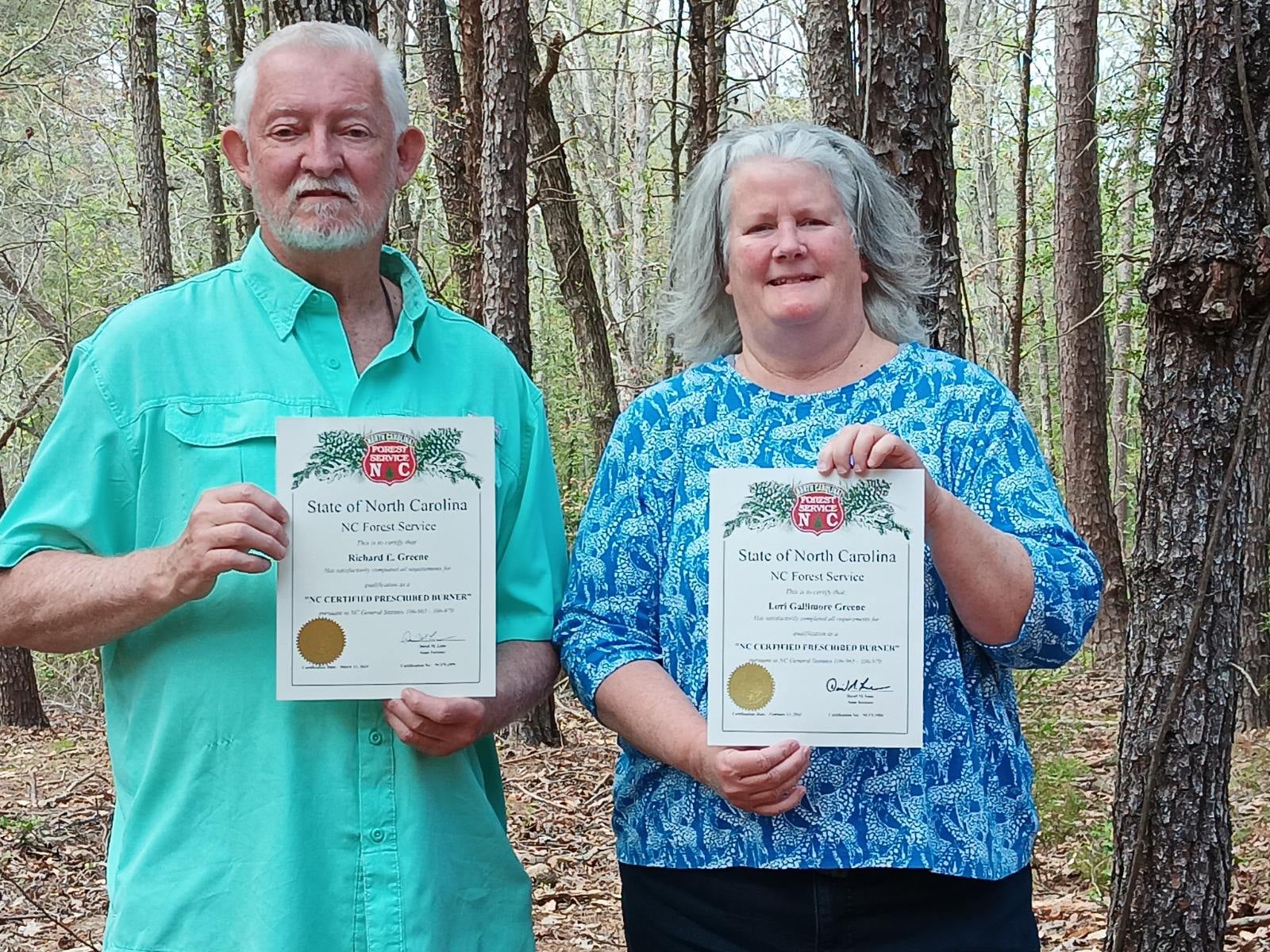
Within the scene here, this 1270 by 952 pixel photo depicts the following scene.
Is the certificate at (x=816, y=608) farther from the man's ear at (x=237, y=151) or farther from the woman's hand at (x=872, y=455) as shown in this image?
the man's ear at (x=237, y=151)

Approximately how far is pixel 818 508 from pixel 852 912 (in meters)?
0.67

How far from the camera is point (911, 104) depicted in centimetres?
367

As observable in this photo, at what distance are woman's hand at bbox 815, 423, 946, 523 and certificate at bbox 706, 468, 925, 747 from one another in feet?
0.06

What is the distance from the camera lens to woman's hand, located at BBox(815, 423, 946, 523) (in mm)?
2016

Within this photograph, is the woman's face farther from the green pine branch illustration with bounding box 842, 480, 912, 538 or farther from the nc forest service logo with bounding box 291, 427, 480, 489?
the nc forest service logo with bounding box 291, 427, 480, 489

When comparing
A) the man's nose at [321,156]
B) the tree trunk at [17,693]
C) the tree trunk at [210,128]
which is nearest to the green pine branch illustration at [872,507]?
the man's nose at [321,156]

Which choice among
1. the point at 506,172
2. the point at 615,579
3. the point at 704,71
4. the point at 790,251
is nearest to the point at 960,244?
the point at 704,71

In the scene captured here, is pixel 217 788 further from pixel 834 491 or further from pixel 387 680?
pixel 834 491

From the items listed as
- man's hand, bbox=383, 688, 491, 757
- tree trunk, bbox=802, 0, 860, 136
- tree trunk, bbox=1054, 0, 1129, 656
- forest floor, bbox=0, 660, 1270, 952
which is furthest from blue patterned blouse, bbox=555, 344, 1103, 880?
tree trunk, bbox=1054, 0, 1129, 656

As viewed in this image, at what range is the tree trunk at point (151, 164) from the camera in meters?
12.1

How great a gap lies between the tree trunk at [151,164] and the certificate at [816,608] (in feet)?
36.5

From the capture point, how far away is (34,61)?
1852cm

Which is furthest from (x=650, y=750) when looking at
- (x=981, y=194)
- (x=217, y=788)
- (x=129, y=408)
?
(x=981, y=194)

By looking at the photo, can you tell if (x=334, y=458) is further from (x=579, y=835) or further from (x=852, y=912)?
(x=579, y=835)
